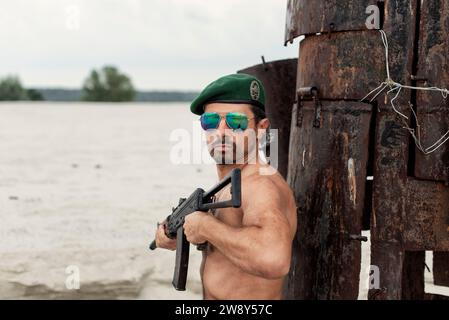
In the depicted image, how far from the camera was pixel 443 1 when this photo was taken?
331cm

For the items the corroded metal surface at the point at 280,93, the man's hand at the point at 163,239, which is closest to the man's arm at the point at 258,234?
the man's hand at the point at 163,239

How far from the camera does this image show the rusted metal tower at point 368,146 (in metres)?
3.33

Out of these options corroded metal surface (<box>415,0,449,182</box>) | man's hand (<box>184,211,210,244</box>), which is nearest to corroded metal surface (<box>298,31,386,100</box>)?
corroded metal surface (<box>415,0,449,182</box>)

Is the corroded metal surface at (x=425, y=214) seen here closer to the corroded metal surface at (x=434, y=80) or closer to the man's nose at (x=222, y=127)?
the corroded metal surface at (x=434, y=80)

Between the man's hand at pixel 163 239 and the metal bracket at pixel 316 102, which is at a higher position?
the metal bracket at pixel 316 102

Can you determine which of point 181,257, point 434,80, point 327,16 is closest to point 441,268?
point 434,80

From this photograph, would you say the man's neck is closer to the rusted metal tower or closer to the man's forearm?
the man's forearm

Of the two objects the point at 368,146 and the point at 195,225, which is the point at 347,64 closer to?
the point at 368,146

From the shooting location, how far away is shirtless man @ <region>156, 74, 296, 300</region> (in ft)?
8.79

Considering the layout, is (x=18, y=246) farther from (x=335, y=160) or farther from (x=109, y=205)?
(x=335, y=160)

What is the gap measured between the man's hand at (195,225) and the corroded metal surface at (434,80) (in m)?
1.32

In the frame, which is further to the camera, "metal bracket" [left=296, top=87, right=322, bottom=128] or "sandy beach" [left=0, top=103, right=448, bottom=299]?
"sandy beach" [left=0, top=103, right=448, bottom=299]

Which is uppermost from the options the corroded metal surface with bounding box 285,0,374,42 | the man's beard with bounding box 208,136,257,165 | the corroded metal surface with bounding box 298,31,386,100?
the corroded metal surface with bounding box 285,0,374,42

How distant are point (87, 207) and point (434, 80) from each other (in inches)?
311
